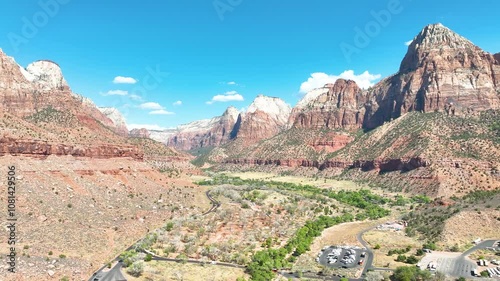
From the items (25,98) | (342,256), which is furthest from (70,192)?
(25,98)

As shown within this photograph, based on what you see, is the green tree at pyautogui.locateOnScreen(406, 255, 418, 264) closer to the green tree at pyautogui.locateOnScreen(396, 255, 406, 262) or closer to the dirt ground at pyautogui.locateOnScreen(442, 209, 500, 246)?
the green tree at pyautogui.locateOnScreen(396, 255, 406, 262)

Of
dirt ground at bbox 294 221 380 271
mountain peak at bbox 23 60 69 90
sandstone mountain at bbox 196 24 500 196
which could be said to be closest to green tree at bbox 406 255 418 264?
dirt ground at bbox 294 221 380 271

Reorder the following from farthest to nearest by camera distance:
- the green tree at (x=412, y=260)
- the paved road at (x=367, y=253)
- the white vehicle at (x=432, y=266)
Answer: the green tree at (x=412, y=260) → the paved road at (x=367, y=253) → the white vehicle at (x=432, y=266)

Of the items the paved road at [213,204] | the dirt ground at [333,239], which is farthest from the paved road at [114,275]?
the paved road at [213,204]

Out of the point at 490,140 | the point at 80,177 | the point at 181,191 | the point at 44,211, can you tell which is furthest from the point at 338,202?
the point at 44,211

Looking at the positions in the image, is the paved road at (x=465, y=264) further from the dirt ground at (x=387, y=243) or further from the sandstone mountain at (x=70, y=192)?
the sandstone mountain at (x=70, y=192)

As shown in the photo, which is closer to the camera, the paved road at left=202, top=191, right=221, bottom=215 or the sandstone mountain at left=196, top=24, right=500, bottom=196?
the paved road at left=202, top=191, right=221, bottom=215

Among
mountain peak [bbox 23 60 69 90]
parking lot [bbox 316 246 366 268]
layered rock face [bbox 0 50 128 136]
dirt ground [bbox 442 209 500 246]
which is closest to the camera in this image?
parking lot [bbox 316 246 366 268]
